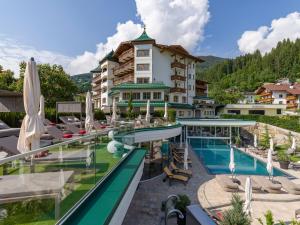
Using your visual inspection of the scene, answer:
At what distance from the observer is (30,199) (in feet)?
10.6

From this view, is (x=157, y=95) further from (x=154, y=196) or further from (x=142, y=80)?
(x=154, y=196)

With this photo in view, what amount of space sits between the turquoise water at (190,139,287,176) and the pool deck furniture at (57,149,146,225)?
47.4ft

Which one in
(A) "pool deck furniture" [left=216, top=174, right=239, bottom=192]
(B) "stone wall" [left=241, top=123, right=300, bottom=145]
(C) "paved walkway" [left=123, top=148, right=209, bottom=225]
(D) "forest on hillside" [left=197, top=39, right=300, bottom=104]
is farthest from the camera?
(D) "forest on hillside" [left=197, top=39, right=300, bottom=104]

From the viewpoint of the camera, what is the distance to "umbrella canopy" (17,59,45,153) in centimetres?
736

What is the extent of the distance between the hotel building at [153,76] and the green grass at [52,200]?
3375 cm

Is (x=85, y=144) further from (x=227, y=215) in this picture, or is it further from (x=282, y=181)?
(x=282, y=181)

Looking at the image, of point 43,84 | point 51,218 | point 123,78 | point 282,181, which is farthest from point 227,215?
point 123,78

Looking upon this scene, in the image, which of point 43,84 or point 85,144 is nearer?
point 85,144

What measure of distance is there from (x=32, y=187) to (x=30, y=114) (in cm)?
497

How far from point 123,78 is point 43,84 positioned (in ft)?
52.8

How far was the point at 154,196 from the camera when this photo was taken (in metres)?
12.9

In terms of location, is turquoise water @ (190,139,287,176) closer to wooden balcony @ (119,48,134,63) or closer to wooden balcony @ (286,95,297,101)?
wooden balcony @ (119,48,134,63)

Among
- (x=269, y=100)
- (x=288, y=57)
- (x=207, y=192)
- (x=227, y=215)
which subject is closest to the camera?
(x=227, y=215)

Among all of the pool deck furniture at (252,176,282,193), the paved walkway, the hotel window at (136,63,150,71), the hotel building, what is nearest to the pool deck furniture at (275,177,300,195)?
the pool deck furniture at (252,176,282,193)
